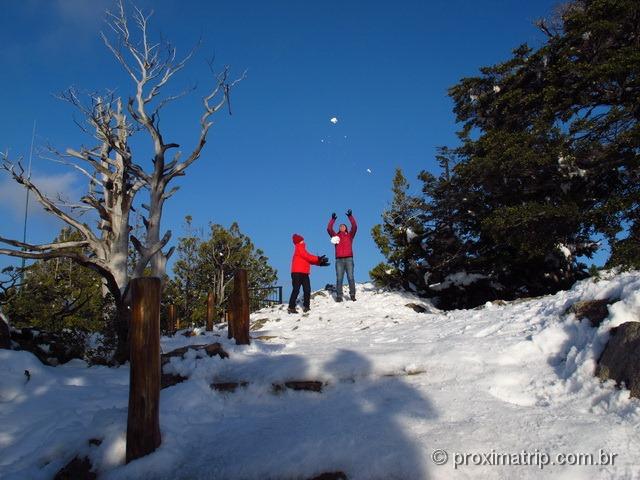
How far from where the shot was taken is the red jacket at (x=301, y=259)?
11.4 metres

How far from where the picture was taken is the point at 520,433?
3.12m

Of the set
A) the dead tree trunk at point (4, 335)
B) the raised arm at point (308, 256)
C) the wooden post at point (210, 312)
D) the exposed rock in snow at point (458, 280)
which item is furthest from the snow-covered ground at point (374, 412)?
the exposed rock in snow at point (458, 280)

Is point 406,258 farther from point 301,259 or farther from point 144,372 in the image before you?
point 144,372

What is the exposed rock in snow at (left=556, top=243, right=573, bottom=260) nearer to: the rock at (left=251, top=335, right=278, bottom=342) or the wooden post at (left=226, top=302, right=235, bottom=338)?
the rock at (left=251, top=335, right=278, bottom=342)

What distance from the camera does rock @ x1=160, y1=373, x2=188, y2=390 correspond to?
5254 mm

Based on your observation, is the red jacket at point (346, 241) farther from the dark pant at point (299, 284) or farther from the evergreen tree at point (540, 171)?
the evergreen tree at point (540, 171)

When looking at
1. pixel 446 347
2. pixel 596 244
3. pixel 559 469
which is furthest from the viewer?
pixel 596 244

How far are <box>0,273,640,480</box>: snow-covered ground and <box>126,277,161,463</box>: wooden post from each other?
136mm

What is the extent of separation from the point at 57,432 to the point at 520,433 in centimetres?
362

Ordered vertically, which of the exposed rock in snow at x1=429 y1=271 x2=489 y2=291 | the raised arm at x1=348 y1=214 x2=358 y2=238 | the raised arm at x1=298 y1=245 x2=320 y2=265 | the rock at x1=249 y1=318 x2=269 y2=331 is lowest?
the rock at x1=249 y1=318 x2=269 y2=331

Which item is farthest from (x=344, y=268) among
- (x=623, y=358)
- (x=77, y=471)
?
(x=77, y=471)

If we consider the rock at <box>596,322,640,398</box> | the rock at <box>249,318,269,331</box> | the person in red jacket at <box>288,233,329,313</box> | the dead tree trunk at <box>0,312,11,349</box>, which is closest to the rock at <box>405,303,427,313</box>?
the person in red jacket at <box>288,233,329,313</box>

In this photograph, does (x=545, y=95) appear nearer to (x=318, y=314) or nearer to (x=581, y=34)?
(x=581, y=34)

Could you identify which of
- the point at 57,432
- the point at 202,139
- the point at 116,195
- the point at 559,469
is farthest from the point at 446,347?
the point at 116,195
